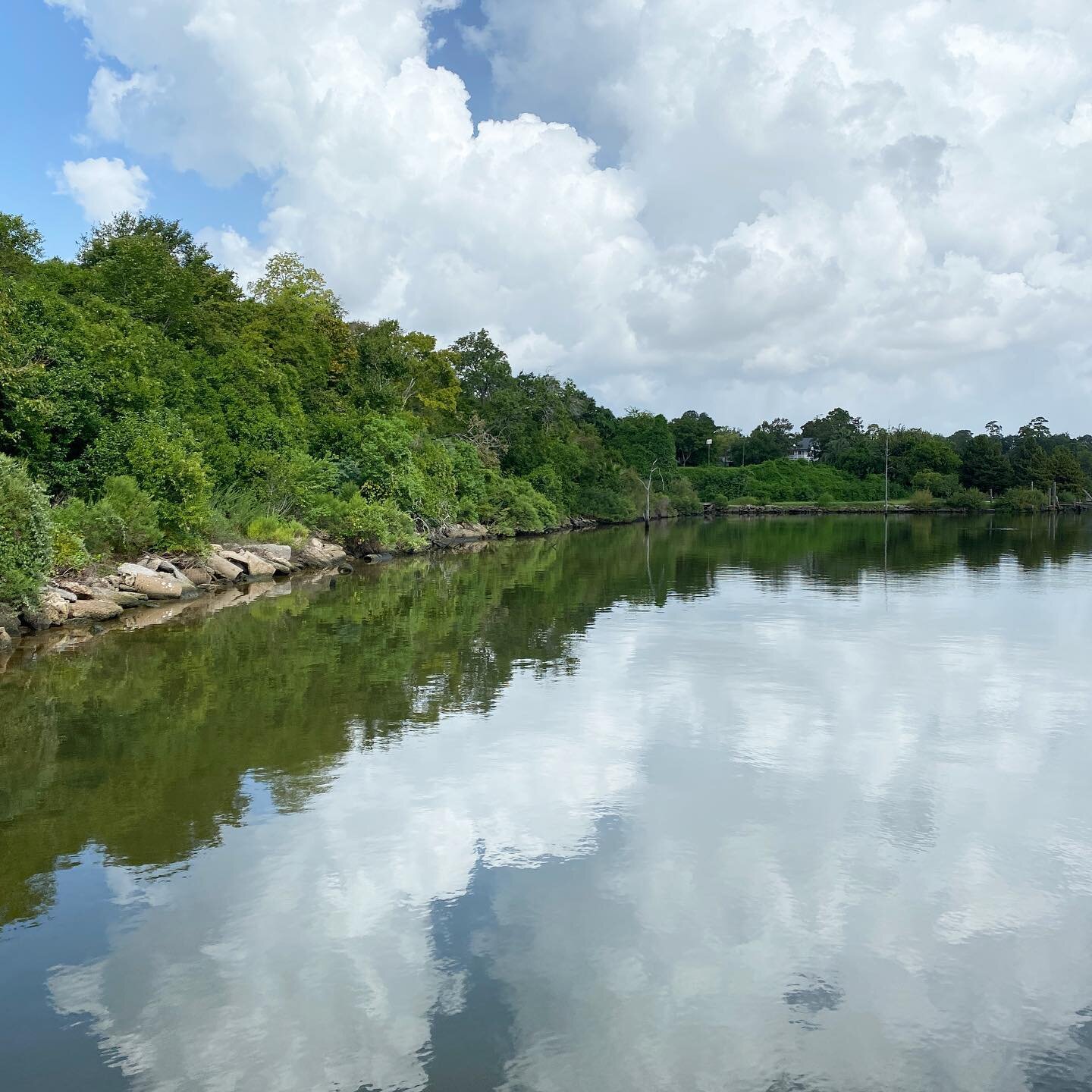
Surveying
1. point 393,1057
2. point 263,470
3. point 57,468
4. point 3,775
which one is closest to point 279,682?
point 3,775

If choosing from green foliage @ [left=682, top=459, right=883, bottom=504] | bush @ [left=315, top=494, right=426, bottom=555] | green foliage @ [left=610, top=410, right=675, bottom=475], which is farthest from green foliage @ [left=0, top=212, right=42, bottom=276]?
green foliage @ [left=682, top=459, right=883, bottom=504]

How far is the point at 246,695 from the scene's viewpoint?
47.0ft

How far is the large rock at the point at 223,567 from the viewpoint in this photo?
28953 mm

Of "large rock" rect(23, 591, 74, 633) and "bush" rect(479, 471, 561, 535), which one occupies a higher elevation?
"bush" rect(479, 471, 561, 535)

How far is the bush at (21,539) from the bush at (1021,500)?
360ft

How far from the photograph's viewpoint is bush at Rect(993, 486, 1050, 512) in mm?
109625

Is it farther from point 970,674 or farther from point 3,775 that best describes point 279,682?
point 970,674

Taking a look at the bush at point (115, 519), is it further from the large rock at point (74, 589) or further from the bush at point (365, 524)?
the bush at point (365, 524)

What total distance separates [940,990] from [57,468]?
Result: 24.2 metres

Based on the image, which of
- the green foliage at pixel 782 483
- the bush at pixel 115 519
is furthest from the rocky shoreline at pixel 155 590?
the green foliage at pixel 782 483

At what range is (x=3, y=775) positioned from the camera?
10500mm

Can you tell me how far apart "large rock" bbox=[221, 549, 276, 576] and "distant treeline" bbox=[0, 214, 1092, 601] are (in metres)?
0.85

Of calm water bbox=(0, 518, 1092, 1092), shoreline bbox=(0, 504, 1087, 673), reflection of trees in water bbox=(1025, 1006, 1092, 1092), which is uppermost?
shoreline bbox=(0, 504, 1087, 673)

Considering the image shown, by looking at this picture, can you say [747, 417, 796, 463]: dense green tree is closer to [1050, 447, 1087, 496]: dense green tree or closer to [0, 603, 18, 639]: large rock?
[1050, 447, 1087, 496]: dense green tree
